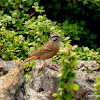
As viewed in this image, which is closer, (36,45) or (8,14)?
(36,45)

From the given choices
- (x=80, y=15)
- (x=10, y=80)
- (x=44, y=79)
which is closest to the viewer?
(x=10, y=80)

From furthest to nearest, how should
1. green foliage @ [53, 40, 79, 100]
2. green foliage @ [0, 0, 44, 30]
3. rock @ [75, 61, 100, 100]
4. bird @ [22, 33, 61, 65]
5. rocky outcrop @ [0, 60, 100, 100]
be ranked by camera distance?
green foliage @ [0, 0, 44, 30] < bird @ [22, 33, 61, 65] < rock @ [75, 61, 100, 100] < rocky outcrop @ [0, 60, 100, 100] < green foliage @ [53, 40, 79, 100]

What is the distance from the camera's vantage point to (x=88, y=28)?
958 cm

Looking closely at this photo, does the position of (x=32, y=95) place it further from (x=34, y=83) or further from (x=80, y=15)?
(x=80, y=15)

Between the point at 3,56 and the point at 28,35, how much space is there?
1.33 meters

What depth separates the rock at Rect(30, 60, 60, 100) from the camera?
4387 millimetres

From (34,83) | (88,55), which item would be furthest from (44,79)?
(88,55)

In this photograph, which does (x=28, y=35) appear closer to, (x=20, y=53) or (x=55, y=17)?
(x=20, y=53)

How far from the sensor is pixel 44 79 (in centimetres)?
470

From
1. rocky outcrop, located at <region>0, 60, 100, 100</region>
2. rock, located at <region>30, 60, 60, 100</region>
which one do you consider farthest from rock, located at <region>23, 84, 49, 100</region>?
rock, located at <region>30, 60, 60, 100</region>

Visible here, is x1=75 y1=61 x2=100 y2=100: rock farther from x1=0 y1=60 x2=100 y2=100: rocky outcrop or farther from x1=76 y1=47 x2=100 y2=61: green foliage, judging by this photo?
x1=76 y1=47 x2=100 y2=61: green foliage

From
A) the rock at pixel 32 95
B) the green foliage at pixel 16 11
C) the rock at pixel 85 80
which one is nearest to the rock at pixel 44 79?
the rock at pixel 32 95

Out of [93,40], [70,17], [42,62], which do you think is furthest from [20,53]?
[93,40]

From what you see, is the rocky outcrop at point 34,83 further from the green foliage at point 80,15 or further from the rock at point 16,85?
the green foliage at point 80,15
